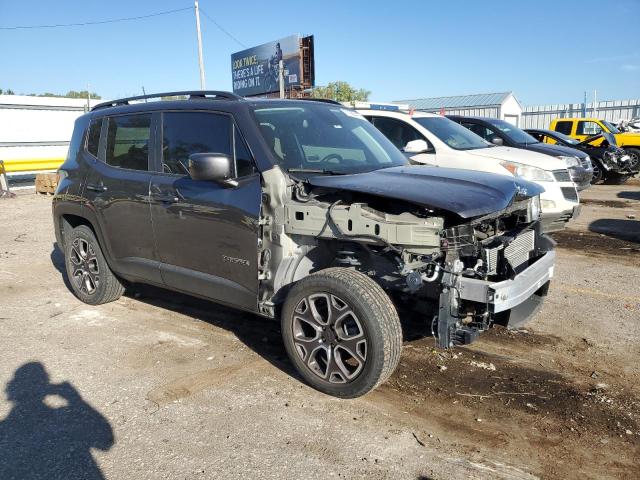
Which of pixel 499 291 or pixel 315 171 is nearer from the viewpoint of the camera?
pixel 499 291

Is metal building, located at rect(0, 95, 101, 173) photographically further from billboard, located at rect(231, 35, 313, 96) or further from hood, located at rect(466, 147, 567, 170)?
billboard, located at rect(231, 35, 313, 96)

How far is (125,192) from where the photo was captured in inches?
185

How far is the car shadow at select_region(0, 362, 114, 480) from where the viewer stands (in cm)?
292

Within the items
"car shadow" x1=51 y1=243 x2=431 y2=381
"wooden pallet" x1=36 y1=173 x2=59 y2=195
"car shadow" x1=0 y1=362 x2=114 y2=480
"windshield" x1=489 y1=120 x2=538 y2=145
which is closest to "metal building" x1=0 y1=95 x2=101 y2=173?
"wooden pallet" x1=36 y1=173 x2=59 y2=195

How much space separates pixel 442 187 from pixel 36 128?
18.3 metres

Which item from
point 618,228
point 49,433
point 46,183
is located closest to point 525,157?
point 618,228

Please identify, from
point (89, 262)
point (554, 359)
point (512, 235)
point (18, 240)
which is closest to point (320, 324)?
point (512, 235)

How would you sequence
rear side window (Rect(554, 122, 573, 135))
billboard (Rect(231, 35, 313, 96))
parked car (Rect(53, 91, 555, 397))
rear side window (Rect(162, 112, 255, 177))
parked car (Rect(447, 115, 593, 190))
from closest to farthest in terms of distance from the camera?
parked car (Rect(53, 91, 555, 397))
rear side window (Rect(162, 112, 255, 177))
parked car (Rect(447, 115, 593, 190))
rear side window (Rect(554, 122, 573, 135))
billboard (Rect(231, 35, 313, 96))

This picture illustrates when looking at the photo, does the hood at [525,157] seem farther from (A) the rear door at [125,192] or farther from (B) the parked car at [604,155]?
(B) the parked car at [604,155]

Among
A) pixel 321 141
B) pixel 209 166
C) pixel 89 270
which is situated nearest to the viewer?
pixel 209 166

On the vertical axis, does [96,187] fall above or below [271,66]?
below

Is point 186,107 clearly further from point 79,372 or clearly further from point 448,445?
point 448,445

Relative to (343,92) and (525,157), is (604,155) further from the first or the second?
(343,92)

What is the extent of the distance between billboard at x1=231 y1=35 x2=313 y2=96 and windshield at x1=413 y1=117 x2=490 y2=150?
22.9 meters
